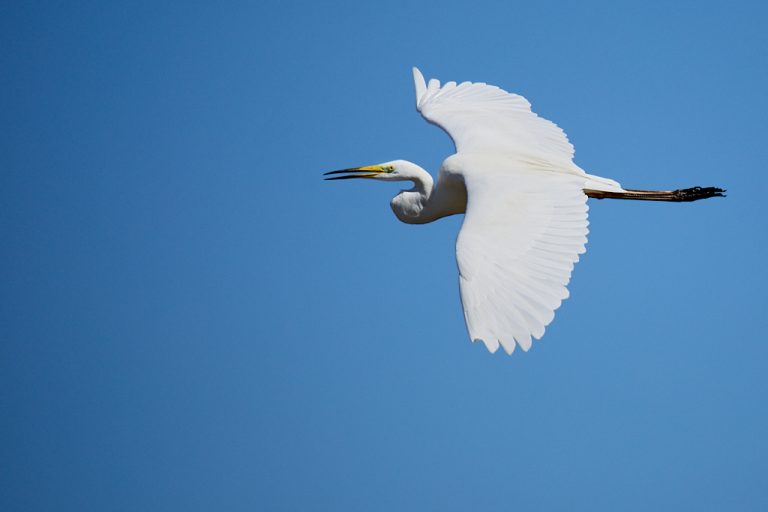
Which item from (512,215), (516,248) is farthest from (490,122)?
(516,248)

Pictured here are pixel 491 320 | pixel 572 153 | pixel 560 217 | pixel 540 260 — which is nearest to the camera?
pixel 491 320

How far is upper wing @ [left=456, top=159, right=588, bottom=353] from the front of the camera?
504 centimetres

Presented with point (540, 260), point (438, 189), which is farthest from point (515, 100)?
point (540, 260)

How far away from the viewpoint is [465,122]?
7625 millimetres

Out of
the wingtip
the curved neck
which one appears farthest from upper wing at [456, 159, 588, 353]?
the wingtip

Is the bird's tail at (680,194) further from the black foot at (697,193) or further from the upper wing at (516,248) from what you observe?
the upper wing at (516,248)

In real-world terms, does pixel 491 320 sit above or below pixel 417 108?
below

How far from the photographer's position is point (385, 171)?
7.71m

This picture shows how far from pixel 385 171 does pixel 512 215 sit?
1.99 m

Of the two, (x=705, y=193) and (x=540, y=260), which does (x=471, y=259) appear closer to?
(x=540, y=260)

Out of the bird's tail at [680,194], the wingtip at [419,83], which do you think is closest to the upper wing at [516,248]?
the bird's tail at [680,194]

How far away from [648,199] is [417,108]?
2008mm

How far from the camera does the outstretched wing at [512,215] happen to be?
5.10 meters

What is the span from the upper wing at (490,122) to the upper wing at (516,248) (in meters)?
0.47
